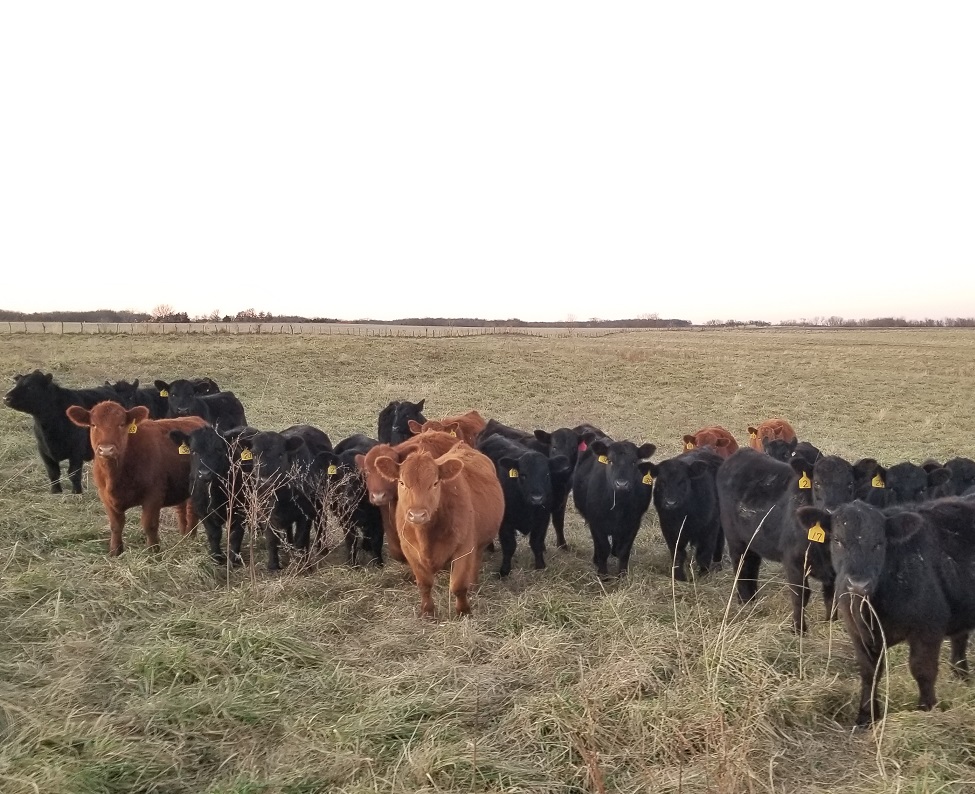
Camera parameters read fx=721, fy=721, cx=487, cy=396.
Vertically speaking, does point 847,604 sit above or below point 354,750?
above

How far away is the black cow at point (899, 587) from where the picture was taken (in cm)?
436

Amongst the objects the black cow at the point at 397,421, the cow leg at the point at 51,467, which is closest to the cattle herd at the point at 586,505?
the black cow at the point at 397,421

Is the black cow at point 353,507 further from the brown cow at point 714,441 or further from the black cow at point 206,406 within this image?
the brown cow at point 714,441

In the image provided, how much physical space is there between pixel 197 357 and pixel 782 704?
27.1 metres

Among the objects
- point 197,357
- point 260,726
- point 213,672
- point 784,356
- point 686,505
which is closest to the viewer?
point 260,726

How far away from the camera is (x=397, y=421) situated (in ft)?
36.7

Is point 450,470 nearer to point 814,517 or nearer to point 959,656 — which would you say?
point 814,517

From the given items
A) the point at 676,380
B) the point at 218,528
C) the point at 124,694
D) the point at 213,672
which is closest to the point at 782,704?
the point at 213,672

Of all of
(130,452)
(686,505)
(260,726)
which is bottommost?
(260,726)

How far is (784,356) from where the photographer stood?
38.6m

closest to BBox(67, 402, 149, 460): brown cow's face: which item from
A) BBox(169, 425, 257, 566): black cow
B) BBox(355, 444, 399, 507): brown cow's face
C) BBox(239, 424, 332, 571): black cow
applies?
BBox(169, 425, 257, 566): black cow

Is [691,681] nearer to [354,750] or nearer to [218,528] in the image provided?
[354,750]

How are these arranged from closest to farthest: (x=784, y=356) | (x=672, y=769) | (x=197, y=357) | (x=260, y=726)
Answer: (x=672, y=769) → (x=260, y=726) → (x=197, y=357) → (x=784, y=356)

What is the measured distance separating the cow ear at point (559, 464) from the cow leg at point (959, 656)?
4376 mm
